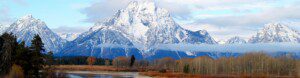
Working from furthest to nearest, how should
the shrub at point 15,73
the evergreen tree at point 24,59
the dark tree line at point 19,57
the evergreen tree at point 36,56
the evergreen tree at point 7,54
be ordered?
the evergreen tree at point 36,56 < the evergreen tree at point 24,59 < the dark tree line at point 19,57 < the evergreen tree at point 7,54 < the shrub at point 15,73

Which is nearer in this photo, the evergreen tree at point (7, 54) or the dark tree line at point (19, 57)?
the evergreen tree at point (7, 54)

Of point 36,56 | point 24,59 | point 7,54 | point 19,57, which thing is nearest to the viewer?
point 7,54

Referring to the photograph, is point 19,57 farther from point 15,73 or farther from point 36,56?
point 15,73

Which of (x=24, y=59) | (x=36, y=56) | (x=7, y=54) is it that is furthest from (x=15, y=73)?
(x=36, y=56)

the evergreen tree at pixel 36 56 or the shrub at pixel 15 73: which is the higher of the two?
the evergreen tree at pixel 36 56

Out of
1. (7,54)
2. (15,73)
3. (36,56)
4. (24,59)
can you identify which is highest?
(7,54)

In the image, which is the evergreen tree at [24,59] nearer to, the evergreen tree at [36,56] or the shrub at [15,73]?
the evergreen tree at [36,56]

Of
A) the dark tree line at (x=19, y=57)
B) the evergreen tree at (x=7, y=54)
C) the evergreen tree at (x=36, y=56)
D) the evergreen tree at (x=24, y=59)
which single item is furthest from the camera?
the evergreen tree at (x=36, y=56)

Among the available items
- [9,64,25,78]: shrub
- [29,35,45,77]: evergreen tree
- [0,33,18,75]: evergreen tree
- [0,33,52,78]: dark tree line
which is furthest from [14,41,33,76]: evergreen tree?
[9,64,25,78]: shrub

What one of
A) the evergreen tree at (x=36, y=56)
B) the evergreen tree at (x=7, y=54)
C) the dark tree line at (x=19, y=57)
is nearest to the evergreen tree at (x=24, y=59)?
the dark tree line at (x=19, y=57)

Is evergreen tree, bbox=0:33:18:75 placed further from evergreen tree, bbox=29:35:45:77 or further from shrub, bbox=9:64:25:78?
shrub, bbox=9:64:25:78

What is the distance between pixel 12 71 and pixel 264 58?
124 m

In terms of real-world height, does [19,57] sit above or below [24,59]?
above

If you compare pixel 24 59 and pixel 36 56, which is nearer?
pixel 24 59
